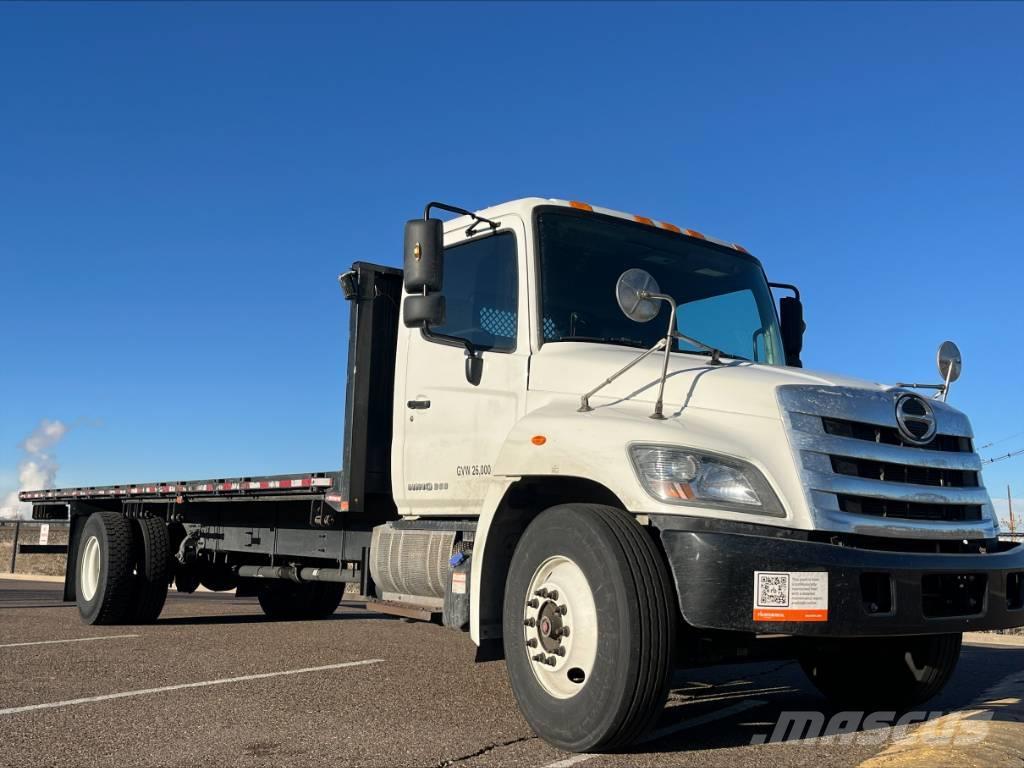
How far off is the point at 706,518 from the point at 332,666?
3.62 metres

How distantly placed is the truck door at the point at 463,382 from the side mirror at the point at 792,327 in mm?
2041

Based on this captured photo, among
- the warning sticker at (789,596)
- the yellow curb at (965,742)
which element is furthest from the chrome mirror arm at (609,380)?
the yellow curb at (965,742)

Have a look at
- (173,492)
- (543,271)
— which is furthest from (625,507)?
(173,492)

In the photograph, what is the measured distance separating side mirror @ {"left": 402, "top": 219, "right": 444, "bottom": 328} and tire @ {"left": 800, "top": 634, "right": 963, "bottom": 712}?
8.44 feet

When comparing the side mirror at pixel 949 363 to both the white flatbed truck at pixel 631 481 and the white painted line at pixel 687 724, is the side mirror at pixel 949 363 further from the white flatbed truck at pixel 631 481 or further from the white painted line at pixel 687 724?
the white painted line at pixel 687 724

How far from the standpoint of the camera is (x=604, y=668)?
3932 mm

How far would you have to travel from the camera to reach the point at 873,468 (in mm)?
4277

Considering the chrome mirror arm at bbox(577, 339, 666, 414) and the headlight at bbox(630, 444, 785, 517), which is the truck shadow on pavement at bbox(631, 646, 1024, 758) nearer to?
the headlight at bbox(630, 444, 785, 517)

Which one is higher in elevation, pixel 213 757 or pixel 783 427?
pixel 783 427

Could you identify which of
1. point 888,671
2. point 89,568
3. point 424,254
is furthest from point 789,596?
point 89,568

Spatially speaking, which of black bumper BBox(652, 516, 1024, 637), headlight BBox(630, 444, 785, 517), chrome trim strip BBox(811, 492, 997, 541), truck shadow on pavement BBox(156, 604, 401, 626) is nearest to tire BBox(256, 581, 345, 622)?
truck shadow on pavement BBox(156, 604, 401, 626)

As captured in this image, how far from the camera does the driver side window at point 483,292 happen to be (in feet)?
17.8

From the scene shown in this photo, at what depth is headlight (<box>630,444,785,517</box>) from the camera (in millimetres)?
3980

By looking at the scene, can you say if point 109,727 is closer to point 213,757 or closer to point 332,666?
point 213,757
